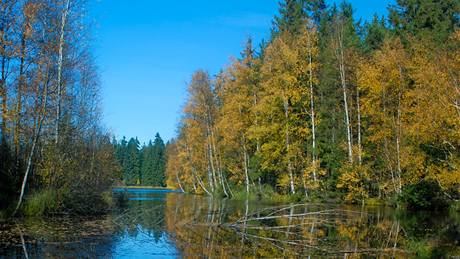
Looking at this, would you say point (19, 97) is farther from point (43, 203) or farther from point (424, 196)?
point (424, 196)

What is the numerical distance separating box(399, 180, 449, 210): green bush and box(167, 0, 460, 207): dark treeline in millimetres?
75

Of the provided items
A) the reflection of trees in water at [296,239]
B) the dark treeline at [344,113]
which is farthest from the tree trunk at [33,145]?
the dark treeline at [344,113]

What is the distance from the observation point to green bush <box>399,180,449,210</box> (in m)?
26.1

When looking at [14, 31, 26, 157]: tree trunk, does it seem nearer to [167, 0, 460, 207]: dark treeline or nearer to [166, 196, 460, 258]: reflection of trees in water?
[166, 196, 460, 258]: reflection of trees in water

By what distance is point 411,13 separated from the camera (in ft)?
131

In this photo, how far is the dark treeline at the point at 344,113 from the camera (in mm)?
25297

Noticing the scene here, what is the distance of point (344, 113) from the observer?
112 feet

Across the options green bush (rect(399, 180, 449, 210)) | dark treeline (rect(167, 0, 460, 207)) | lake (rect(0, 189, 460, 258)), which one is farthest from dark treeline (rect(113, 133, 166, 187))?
lake (rect(0, 189, 460, 258))

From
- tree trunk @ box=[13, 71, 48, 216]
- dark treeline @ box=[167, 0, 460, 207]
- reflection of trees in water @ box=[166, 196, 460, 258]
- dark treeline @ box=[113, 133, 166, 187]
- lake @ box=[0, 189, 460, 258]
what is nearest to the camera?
lake @ box=[0, 189, 460, 258]

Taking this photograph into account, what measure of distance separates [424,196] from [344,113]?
9722 millimetres

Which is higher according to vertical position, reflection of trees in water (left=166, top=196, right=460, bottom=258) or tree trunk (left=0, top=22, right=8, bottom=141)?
tree trunk (left=0, top=22, right=8, bottom=141)

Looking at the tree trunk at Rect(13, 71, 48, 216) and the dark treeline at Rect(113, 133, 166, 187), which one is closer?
the tree trunk at Rect(13, 71, 48, 216)

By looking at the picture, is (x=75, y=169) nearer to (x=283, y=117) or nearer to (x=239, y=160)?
(x=283, y=117)

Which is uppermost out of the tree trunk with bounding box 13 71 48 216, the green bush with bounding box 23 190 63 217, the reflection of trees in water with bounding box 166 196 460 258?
the tree trunk with bounding box 13 71 48 216
